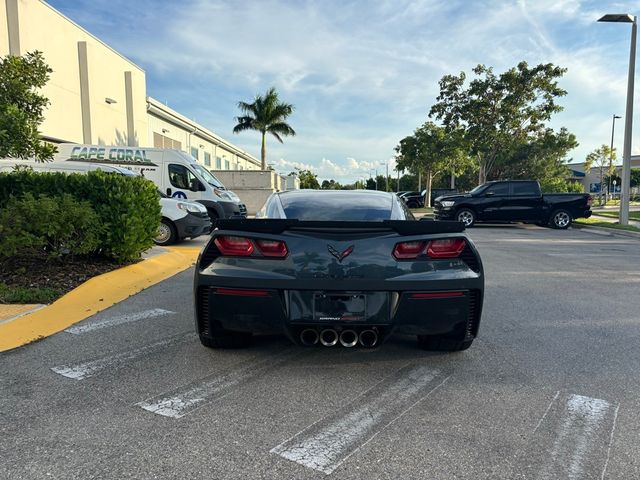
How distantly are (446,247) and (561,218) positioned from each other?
16.7m

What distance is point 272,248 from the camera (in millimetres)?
3242

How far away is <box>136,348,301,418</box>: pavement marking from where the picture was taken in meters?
2.90

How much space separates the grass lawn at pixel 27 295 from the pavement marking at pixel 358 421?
4.05m

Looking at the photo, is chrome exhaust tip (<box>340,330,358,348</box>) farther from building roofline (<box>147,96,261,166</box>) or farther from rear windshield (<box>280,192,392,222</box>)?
building roofline (<box>147,96,261,166</box>)

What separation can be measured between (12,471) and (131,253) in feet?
18.4

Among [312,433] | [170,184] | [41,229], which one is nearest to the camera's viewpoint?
[312,433]

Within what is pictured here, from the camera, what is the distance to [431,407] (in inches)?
116

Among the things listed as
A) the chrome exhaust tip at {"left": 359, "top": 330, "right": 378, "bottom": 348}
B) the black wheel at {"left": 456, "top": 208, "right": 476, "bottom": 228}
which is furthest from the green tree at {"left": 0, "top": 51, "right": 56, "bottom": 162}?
the black wheel at {"left": 456, "top": 208, "right": 476, "bottom": 228}

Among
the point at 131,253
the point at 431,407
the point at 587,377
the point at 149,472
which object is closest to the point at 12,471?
the point at 149,472

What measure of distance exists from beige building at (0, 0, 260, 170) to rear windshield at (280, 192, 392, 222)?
55.2 feet

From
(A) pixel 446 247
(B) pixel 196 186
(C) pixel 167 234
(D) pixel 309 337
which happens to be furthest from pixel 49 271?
(B) pixel 196 186

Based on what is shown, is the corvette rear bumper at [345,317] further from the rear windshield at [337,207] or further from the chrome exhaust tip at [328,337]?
the rear windshield at [337,207]

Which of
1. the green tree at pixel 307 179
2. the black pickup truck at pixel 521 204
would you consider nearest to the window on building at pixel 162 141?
the black pickup truck at pixel 521 204

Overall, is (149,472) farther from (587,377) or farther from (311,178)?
(311,178)
